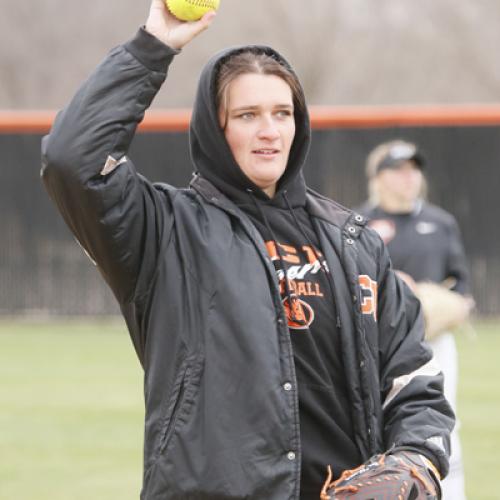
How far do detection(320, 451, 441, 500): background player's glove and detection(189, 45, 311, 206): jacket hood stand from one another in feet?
2.51

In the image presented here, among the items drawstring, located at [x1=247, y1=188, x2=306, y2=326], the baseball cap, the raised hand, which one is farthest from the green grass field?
the raised hand

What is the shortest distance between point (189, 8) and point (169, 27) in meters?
0.07

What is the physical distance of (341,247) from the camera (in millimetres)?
3516

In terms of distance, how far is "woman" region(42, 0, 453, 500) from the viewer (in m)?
3.19

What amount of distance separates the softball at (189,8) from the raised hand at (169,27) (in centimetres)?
1

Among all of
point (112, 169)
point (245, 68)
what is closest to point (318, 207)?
point (245, 68)

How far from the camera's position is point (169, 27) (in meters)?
3.36

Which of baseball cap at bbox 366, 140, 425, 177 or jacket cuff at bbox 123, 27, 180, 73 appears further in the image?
baseball cap at bbox 366, 140, 425, 177

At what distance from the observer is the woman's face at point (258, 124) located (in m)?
3.47

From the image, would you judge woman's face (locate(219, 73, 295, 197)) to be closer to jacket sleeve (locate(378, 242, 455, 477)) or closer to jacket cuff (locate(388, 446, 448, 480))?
jacket sleeve (locate(378, 242, 455, 477))

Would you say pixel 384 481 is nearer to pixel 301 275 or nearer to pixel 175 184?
pixel 301 275

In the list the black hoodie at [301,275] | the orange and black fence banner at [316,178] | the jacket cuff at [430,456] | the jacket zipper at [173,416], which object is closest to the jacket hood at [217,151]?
the black hoodie at [301,275]

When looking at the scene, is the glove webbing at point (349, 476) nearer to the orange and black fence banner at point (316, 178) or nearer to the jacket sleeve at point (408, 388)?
the jacket sleeve at point (408, 388)

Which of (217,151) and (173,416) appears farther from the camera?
(217,151)
